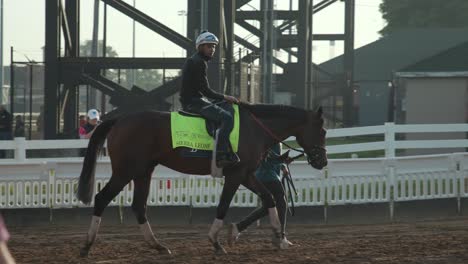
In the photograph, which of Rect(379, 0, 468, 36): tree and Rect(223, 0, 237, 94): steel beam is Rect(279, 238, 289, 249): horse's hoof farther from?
Rect(379, 0, 468, 36): tree

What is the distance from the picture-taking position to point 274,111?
12000mm

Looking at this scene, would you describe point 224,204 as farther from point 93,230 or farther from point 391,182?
point 391,182

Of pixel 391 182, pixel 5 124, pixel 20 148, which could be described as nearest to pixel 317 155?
→ pixel 391 182

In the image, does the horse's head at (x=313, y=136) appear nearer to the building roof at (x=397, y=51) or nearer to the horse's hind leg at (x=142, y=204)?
the horse's hind leg at (x=142, y=204)

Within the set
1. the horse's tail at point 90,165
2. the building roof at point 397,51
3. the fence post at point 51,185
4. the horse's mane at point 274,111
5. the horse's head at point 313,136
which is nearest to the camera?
the horse's tail at point 90,165

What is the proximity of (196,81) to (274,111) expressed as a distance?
1.08 m

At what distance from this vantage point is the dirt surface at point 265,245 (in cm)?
1074

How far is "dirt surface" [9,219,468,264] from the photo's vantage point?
423 inches

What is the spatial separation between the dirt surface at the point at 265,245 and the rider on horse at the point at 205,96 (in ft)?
3.96

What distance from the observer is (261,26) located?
4722cm

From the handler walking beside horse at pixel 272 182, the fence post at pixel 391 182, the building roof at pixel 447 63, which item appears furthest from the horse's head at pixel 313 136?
the building roof at pixel 447 63

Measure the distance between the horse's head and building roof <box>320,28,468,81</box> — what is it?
58.5 metres

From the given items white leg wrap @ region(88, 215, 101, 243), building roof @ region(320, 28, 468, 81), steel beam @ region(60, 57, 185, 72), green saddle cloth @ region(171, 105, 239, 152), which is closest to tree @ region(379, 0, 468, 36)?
building roof @ region(320, 28, 468, 81)

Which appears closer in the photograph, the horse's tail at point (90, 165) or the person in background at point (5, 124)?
the horse's tail at point (90, 165)
